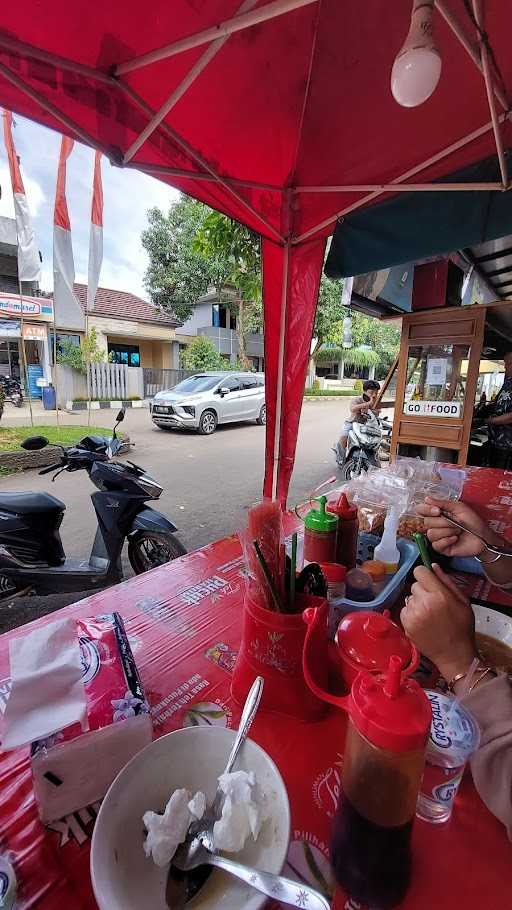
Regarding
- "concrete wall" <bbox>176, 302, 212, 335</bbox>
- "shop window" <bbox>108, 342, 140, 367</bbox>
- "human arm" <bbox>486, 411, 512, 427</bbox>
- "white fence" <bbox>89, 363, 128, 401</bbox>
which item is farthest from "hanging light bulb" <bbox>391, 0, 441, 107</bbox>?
"concrete wall" <bbox>176, 302, 212, 335</bbox>

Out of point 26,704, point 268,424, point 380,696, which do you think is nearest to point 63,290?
point 268,424

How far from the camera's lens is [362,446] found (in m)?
5.59

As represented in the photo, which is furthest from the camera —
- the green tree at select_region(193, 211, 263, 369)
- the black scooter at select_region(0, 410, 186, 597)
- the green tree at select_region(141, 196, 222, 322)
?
the green tree at select_region(141, 196, 222, 322)

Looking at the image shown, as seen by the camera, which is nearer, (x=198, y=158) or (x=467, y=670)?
(x=467, y=670)

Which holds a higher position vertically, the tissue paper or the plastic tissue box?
the tissue paper

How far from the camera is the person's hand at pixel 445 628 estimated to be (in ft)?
2.52

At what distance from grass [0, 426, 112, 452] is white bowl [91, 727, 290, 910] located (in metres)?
6.40

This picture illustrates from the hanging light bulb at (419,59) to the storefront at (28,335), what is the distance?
11.9 metres

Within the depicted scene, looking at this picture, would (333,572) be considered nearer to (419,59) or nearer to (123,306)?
(419,59)

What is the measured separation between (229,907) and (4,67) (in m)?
2.06

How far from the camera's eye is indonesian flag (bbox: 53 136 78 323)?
346 centimetres

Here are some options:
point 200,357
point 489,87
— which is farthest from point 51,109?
point 200,357

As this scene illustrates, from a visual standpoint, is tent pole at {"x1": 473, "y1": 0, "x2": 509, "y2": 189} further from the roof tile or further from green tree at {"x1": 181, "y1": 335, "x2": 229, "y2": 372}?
green tree at {"x1": 181, "y1": 335, "x2": 229, "y2": 372}

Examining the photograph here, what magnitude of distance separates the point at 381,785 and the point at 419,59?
1.46 metres
